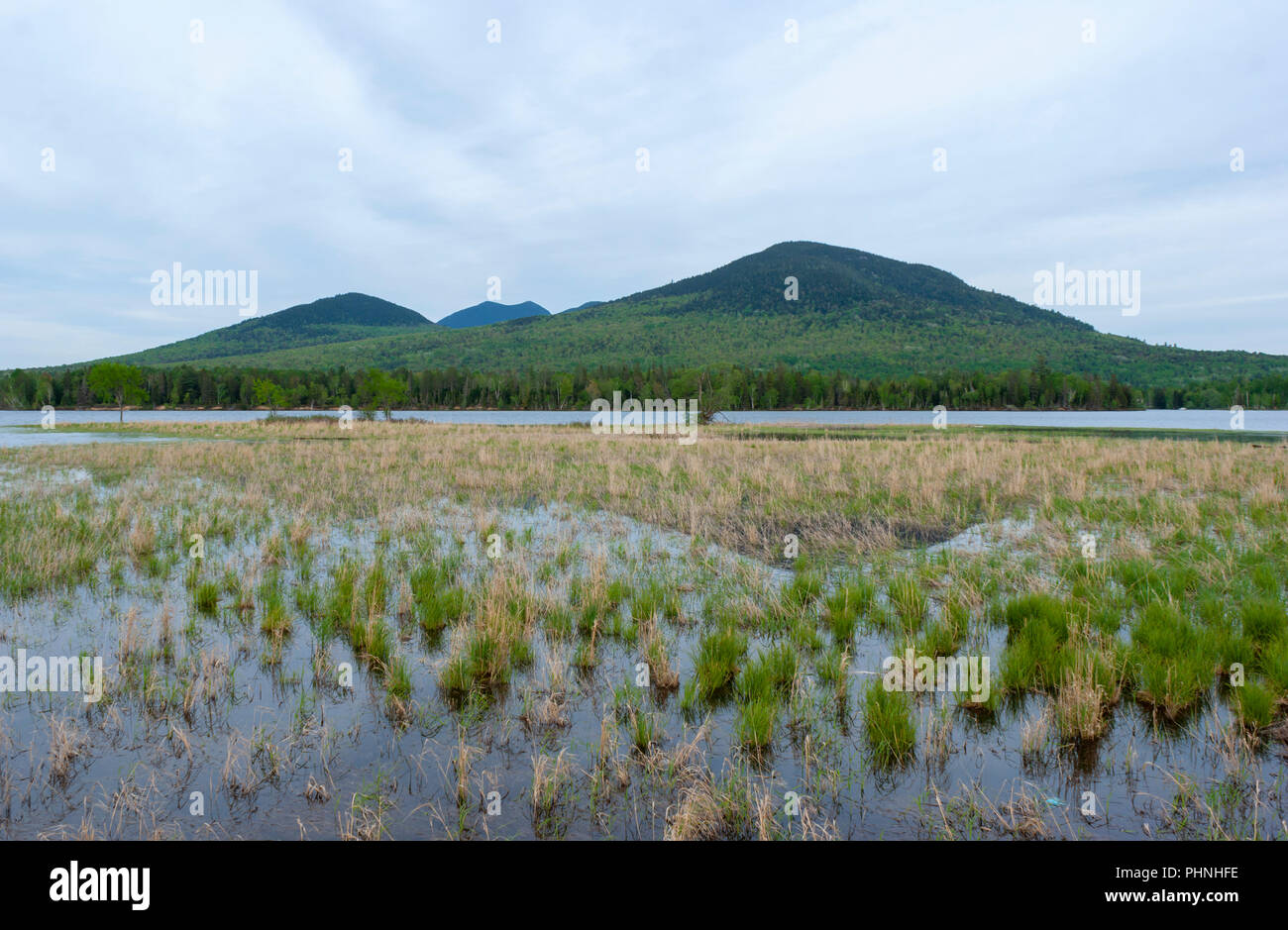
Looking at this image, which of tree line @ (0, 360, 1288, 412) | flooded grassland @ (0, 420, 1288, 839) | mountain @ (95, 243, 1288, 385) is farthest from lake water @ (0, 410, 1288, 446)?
flooded grassland @ (0, 420, 1288, 839)

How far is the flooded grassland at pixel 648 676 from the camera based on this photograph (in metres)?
4.18

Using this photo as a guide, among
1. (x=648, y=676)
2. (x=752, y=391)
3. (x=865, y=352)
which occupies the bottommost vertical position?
(x=648, y=676)

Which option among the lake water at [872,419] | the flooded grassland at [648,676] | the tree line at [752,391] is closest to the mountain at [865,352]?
the tree line at [752,391]

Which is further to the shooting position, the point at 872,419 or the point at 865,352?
the point at 865,352

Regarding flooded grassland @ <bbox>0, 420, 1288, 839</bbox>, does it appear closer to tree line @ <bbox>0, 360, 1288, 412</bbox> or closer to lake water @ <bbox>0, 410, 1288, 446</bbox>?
lake water @ <bbox>0, 410, 1288, 446</bbox>

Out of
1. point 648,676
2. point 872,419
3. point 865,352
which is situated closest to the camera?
point 648,676

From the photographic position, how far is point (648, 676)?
6234mm

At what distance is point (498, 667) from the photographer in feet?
21.1

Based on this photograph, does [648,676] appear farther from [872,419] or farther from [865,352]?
[865,352]

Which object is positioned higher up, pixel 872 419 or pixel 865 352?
pixel 865 352

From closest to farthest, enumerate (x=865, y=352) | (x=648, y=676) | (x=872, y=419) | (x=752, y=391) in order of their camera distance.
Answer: (x=648, y=676), (x=872, y=419), (x=752, y=391), (x=865, y=352)

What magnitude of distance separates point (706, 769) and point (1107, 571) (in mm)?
8395

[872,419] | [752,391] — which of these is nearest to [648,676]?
[872,419]

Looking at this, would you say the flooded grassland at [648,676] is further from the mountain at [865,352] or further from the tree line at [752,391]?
the mountain at [865,352]
